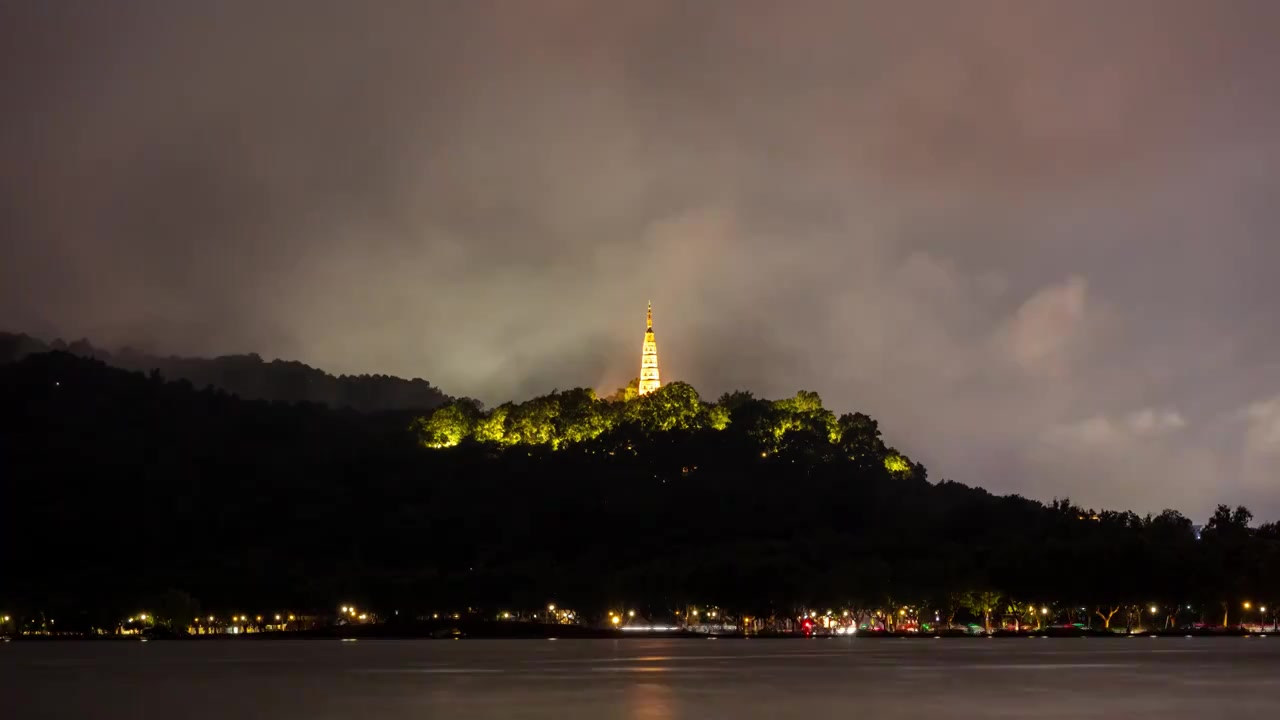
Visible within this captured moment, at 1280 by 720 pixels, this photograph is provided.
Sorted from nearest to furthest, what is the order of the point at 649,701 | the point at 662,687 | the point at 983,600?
the point at 649,701
the point at 662,687
the point at 983,600

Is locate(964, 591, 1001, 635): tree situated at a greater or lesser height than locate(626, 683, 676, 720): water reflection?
greater

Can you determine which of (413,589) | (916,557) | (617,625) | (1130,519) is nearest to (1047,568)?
(916,557)

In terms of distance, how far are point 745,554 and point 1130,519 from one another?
49824mm

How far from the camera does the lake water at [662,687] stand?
143 feet

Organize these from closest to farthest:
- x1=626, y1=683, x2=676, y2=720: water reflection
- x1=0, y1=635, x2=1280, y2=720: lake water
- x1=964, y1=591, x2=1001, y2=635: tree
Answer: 1. x1=626, y1=683, x2=676, y2=720: water reflection
2. x1=0, y1=635, x2=1280, y2=720: lake water
3. x1=964, y1=591, x2=1001, y2=635: tree

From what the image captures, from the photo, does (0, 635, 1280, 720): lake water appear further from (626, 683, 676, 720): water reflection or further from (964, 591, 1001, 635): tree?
(964, 591, 1001, 635): tree

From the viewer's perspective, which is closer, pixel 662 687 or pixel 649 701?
pixel 649 701

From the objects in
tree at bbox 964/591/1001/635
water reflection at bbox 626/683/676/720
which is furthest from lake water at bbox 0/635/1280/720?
tree at bbox 964/591/1001/635

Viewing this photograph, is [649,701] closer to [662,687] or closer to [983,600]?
[662,687]

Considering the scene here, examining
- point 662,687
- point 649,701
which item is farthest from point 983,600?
point 649,701

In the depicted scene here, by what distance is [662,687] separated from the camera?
55.4 m

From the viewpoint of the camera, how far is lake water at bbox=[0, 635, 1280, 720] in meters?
43.5

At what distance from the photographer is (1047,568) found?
153 metres

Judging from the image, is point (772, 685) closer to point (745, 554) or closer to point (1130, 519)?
point (745, 554)
